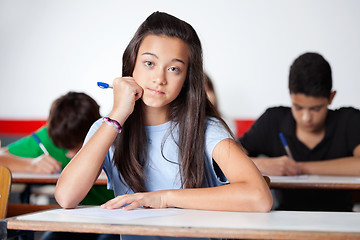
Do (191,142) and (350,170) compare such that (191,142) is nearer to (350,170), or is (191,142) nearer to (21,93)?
(350,170)

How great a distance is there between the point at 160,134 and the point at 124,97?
0.19m

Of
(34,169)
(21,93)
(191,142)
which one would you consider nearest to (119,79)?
(191,142)

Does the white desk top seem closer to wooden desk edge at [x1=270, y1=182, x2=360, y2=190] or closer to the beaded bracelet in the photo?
the beaded bracelet

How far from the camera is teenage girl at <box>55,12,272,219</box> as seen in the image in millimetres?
1284

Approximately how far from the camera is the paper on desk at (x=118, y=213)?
1.05 meters

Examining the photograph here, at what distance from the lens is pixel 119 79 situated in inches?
54.4

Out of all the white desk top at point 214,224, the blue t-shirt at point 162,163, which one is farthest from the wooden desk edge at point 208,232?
the blue t-shirt at point 162,163

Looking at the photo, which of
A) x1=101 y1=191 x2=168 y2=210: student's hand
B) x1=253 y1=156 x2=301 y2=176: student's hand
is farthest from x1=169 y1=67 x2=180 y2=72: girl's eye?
x1=253 y1=156 x2=301 y2=176: student's hand

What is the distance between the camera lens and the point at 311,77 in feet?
7.79

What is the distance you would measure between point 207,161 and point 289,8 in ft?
9.25

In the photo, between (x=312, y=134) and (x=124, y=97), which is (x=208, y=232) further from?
(x=312, y=134)

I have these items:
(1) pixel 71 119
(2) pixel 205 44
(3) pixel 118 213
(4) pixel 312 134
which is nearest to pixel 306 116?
(4) pixel 312 134

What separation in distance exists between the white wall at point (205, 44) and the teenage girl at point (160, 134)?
7.84 feet

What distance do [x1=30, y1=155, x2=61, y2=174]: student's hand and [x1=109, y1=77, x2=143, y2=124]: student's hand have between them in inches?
40.0
